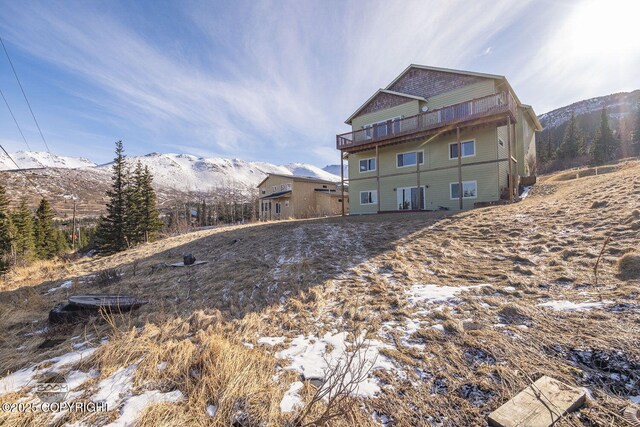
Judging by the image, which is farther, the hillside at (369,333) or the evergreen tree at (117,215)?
the evergreen tree at (117,215)

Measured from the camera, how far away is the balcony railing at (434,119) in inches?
594

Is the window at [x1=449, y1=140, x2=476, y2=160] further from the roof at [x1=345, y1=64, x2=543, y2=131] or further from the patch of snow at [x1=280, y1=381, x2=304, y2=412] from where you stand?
the patch of snow at [x1=280, y1=381, x2=304, y2=412]

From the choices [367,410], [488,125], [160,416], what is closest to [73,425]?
[160,416]

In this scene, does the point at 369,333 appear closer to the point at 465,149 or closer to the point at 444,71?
the point at 465,149

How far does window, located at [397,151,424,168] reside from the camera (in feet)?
64.4

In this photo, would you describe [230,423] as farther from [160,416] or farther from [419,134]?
[419,134]

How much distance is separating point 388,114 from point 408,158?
3.77 m

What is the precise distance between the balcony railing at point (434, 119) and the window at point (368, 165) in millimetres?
2359

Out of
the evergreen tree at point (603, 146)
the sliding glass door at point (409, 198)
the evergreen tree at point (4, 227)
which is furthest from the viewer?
the evergreen tree at point (603, 146)

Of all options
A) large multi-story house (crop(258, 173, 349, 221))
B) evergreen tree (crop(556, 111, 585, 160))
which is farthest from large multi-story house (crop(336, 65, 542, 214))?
evergreen tree (crop(556, 111, 585, 160))

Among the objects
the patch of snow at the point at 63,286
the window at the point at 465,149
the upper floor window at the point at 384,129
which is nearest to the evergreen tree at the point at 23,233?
the patch of snow at the point at 63,286

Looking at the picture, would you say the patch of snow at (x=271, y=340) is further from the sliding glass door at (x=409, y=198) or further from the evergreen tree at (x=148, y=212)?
the evergreen tree at (x=148, y=212)

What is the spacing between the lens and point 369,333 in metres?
4.30

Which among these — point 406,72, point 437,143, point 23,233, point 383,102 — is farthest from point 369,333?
point 23,233
